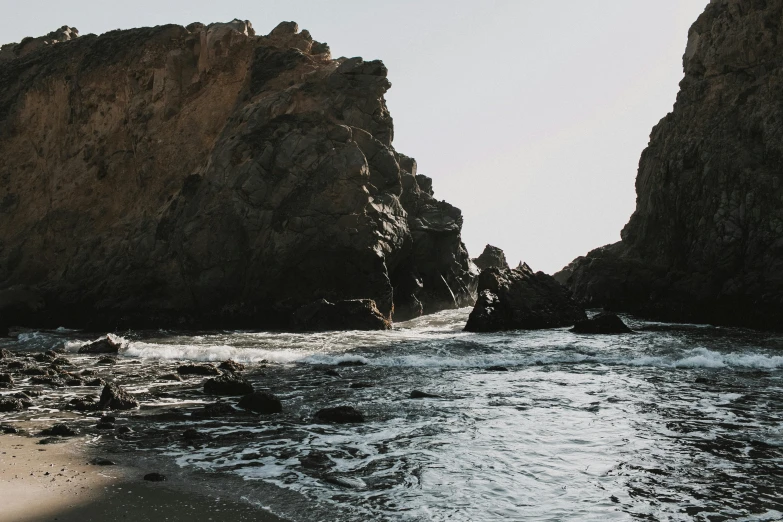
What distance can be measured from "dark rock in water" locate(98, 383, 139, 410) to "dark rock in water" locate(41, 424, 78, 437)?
194cm

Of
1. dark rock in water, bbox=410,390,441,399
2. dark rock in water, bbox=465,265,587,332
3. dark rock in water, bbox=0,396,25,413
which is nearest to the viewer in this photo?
dark rock in water, bbox=0,396,25,413

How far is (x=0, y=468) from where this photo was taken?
7633 mm

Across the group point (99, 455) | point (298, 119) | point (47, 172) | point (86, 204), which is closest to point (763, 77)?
point (298, 119)

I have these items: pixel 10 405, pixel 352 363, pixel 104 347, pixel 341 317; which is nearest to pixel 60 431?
pixel 10 405

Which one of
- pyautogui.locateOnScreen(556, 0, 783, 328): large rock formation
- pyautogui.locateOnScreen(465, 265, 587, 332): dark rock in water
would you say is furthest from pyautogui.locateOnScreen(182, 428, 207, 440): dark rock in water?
pyautogui.locateOnScreen(556, 0, 783, 328): large rock formation

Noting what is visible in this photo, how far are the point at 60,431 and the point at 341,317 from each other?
2079 centimetres

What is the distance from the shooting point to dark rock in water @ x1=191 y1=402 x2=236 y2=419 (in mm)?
11208

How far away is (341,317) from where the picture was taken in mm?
30250

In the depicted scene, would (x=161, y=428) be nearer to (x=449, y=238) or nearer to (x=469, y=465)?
(x=469, y=465)

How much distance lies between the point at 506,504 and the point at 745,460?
141 inches

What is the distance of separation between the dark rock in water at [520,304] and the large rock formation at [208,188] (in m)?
6.96

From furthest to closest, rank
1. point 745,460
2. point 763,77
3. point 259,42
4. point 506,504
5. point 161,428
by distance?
point 259,42, point 763,77, point 161,428, point 745,460, point 506,504

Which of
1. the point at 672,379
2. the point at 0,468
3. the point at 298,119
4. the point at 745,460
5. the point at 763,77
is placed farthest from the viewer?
the point at 298,119

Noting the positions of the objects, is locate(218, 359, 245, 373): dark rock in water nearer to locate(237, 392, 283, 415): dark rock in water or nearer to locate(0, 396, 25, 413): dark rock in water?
locate(237, 392, 283, 415): dark rock in water
